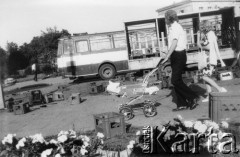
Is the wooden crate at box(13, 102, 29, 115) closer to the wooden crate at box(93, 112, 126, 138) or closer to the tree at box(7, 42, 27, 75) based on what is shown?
the wooden crate at box(93, 112, 126, 138)

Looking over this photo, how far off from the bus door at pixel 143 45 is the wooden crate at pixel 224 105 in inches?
445

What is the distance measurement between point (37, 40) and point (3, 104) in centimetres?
3087

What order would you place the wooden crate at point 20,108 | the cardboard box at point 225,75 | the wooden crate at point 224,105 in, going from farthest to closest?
1. the cardboard box at point 225,75
2. the wooden crate at point 20,108
3. the wooden crate at point 224,105

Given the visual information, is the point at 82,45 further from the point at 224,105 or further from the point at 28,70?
the point at 28,70

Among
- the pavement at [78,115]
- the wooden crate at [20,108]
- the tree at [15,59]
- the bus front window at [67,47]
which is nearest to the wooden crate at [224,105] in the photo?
the pavement at [78,115]

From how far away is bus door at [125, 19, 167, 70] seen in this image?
16.7 meters

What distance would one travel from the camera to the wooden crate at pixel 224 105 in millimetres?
5125

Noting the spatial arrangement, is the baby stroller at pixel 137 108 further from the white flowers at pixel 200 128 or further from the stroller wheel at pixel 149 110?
the white flowers at pixel 200 128

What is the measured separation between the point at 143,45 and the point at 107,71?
2438 mm

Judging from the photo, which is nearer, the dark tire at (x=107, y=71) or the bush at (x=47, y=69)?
the dark tire at (x=107, y=71)

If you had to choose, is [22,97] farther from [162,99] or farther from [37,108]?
[162,99]

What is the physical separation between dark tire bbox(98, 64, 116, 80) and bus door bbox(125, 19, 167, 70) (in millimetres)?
1429

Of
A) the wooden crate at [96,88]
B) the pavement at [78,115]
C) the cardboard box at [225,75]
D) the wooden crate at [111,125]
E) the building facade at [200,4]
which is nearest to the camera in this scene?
the wooden crate at [111,125]

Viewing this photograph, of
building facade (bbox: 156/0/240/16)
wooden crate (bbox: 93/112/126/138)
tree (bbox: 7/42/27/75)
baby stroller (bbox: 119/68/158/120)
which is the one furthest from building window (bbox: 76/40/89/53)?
tree (bbox: 7/42/27/75)
